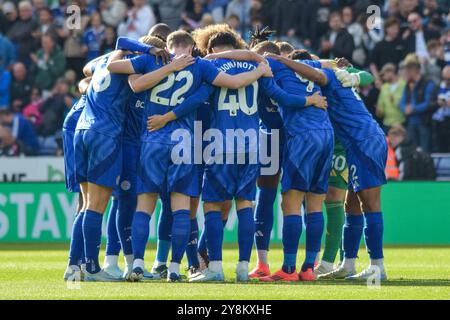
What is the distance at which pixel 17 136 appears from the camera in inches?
788

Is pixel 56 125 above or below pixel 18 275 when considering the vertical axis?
above

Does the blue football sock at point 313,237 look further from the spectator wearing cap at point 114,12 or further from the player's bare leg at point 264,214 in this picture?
the spectator wearing cap at point 114,12

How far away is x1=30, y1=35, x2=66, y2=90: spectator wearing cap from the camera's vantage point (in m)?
21.2

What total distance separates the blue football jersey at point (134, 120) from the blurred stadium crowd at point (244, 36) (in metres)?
9.03

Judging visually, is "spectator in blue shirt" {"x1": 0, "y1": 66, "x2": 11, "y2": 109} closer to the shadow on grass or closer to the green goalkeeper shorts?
the green goalkeeper shorts

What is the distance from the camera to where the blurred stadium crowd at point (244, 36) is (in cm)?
1973

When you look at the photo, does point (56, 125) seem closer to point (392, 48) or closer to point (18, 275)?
point (392, 48)

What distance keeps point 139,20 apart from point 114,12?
901mm

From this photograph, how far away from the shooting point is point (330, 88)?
36.2ft

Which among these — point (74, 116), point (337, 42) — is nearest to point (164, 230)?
point (74, 116)

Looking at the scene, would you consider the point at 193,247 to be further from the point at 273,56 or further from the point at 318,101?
the point at 273,56

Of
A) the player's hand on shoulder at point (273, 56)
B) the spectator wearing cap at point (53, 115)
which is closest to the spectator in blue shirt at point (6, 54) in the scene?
the spectator wearing cap at point (53, 115)

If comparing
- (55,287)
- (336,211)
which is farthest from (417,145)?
(55,287)

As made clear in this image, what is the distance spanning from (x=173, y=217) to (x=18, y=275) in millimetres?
2072
